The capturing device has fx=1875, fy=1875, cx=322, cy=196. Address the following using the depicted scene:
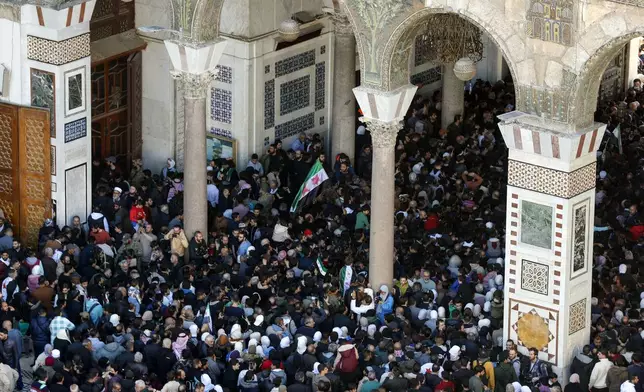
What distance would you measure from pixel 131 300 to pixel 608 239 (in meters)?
7.34

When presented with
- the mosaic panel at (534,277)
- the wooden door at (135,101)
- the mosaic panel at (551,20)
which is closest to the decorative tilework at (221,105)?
the wooden door at (135,101)

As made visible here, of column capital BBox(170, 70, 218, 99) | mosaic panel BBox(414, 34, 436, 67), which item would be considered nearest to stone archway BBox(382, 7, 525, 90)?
column capital BBox(170, 70, 218, 99)

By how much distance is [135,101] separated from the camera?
108 ft

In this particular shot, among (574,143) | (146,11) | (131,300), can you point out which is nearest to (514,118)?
(574,143)

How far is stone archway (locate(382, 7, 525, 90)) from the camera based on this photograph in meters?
25.2

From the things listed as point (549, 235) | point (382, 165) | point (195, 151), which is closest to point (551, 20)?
point (549, 235)

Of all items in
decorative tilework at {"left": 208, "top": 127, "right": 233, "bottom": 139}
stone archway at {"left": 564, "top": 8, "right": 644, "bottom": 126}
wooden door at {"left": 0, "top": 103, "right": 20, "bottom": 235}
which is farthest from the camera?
decorative tilework at {"left": 208, "top": 127, "right": 233, "bottom": 139}

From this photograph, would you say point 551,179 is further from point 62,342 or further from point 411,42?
point 62,342

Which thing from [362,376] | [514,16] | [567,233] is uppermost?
[514,16]

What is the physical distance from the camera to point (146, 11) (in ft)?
106

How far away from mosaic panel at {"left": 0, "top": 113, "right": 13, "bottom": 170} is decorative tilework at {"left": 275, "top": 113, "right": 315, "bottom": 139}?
4.95 metres

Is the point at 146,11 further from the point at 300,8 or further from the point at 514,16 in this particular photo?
the point at 514,16

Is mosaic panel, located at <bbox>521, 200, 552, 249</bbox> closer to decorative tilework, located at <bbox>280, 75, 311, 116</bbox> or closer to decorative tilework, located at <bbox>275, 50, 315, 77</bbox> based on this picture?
decorative tilework, located at <bbox>275, 50, 315, 77</bbox>

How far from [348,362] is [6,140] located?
26.3ft
